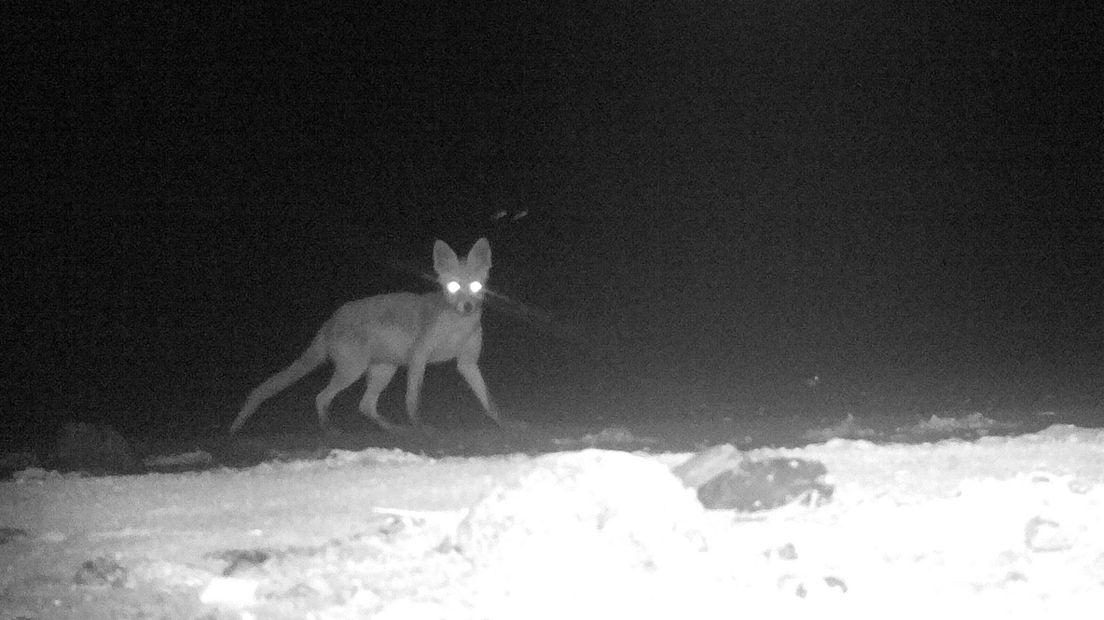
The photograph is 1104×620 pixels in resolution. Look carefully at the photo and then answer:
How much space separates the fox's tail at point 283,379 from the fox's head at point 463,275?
1480 mm

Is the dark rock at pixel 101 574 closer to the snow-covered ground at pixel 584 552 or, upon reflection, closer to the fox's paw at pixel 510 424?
the snow-covered ground at pixel 584 552

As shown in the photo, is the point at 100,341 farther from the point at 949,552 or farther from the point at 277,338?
the point at 949,552

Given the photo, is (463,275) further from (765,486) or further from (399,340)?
(765,486)

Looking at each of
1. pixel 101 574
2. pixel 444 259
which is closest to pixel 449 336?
pixel 444 259

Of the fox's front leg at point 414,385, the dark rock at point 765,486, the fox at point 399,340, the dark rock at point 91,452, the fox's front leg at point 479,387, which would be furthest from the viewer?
the fox at point 399,340

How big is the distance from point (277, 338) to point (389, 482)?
1568 cm

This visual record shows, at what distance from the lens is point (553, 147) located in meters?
28.1

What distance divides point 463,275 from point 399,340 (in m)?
1.01

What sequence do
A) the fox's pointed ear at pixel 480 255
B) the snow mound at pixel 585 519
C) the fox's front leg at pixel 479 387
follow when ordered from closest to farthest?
the snow mound at pixel 585 519 < the fox's front leg at pixel 479 387 < the fox's pointed ear at pixel 480 255

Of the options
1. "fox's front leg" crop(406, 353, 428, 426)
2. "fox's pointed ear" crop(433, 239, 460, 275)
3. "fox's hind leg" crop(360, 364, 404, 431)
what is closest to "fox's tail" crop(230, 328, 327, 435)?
"fox's hind leg" crop(360, 364, 404, 431)

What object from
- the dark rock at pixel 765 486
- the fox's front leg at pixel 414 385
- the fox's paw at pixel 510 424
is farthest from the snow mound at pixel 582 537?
the fox's front leg at pixel 414 385

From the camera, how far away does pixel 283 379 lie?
13.2 meters

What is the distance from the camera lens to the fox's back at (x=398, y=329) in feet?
43.4

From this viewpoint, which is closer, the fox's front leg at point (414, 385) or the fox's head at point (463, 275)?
the fox's front leg at point (414, 385)
